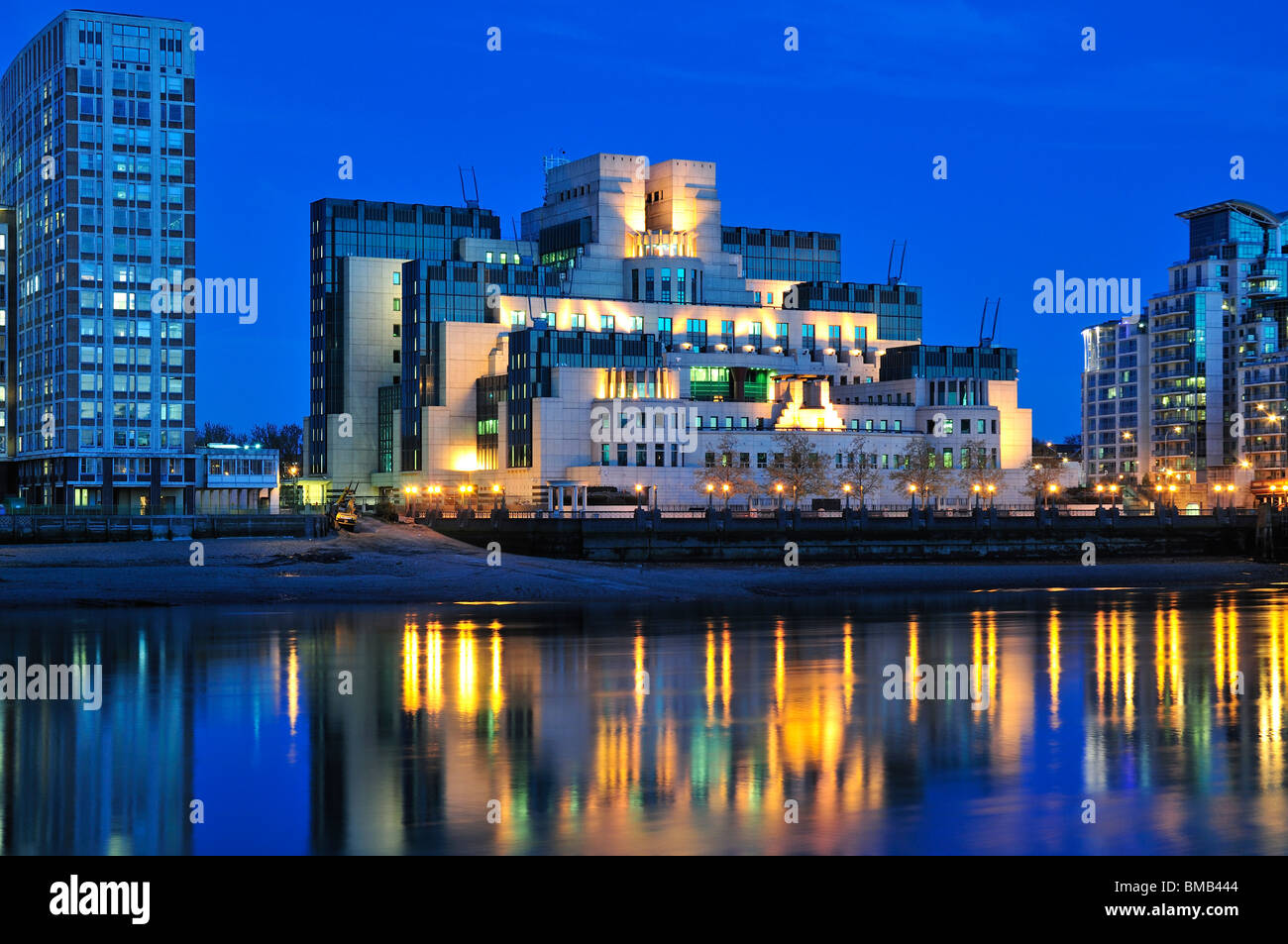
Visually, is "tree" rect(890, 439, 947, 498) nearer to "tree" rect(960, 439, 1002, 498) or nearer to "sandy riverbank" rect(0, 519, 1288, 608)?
"tree" rect(960, 439, 1002, 498)

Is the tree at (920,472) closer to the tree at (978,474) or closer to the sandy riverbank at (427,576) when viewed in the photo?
the tree at (978,474)

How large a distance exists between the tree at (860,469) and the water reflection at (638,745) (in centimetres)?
10017

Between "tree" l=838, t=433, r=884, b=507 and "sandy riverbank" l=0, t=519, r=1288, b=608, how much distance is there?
5018cm

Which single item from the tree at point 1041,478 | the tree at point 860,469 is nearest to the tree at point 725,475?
the tree at point 860,469

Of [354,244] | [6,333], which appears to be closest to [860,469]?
Result: [354,244]

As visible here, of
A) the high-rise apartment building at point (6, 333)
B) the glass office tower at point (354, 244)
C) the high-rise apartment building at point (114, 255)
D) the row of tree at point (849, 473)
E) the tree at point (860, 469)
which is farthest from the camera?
the glass office tower at point (354, 244)

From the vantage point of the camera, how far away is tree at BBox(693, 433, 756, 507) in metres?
149

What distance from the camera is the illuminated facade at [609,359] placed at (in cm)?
15412

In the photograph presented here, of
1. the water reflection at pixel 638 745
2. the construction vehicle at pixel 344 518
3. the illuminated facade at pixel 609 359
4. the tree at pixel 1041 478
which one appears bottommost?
the water reflection at pixel 638 745

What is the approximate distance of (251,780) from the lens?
28.0 m

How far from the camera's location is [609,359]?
158 m

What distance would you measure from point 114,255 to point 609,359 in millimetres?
50498

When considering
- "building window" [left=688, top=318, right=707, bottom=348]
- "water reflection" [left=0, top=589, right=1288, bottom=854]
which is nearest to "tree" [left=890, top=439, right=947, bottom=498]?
"building window" [left=688, top=318, right=707, bottom=348]

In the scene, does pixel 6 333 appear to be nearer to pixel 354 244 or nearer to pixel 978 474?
pixel 354 244
